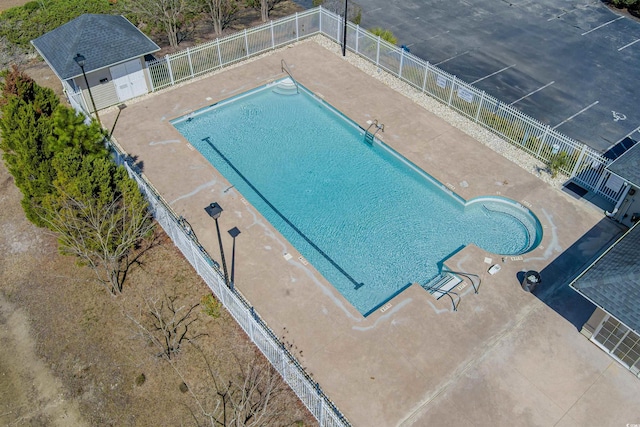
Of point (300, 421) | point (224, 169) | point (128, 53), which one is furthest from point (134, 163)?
point (300, 421)

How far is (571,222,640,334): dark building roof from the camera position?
15.5 meters

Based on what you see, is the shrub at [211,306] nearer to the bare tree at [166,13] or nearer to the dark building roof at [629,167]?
the dark building roof at [629,167]

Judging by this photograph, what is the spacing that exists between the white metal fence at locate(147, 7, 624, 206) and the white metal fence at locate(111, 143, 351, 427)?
9463 mm

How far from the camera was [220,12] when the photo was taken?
106ft

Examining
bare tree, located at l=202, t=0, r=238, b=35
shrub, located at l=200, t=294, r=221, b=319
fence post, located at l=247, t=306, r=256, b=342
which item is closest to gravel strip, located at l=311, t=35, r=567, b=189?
bare tree, located at l=202, t=0, r=238, b=35

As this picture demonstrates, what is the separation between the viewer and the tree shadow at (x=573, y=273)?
18375 mm

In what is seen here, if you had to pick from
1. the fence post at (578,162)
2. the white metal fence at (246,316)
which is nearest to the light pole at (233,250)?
the white metal fence at (246,316)

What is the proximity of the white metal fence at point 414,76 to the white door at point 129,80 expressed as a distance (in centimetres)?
64

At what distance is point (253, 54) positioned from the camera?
1240 inches

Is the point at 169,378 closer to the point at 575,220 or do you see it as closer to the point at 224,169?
the point at 224,169

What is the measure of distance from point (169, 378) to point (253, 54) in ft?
68.5

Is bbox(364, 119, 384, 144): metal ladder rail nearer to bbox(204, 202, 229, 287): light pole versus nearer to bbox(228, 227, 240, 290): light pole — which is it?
bbox(228, 227, 240, 290): light pole

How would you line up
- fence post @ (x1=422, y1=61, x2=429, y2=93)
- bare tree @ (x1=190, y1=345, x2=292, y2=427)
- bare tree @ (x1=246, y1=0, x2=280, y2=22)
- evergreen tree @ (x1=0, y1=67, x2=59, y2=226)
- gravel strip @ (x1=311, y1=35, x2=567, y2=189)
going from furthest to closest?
bare tree @ (x1=246, y1=0, x2=280, y2=22)
fence post @ (x1=422, y1=61, x2=429, y2=93)
gravel strip @ (x1=311, y1=35, x2=567, y2=189)
evergreen tree @ (x1=0, y1=67, x2=59, y2=226)
bare tree @ (x1=190, y1=345, x2=292, y2=427)

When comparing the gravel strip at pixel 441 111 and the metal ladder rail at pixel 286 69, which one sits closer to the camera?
the gravel strip at pixel 441 111
